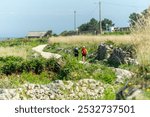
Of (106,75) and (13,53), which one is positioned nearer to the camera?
(106,75)

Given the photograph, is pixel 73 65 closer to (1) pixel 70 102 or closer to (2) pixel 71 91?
(2) pixel 71 91

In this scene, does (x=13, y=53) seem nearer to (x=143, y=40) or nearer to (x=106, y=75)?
(x=106, y=75)

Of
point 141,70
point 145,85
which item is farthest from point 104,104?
point 141,70

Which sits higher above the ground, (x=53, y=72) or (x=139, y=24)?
(x=139, y=24)

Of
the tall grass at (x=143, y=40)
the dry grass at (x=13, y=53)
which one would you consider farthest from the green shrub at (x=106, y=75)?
the dry grass at (x=13, y=53)

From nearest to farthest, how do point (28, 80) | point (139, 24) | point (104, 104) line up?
point (104, 104), point (139, 24), point (28, 80)

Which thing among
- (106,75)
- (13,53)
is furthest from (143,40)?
(13,53)

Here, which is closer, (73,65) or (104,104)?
(104,104)

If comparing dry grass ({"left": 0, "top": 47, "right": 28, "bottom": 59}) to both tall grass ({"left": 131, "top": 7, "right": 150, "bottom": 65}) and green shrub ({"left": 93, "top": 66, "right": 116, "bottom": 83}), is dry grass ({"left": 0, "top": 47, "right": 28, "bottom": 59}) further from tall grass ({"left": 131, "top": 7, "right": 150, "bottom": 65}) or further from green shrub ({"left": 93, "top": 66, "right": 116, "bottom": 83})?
tall grass ({"left": 131, "top": 7, "right": 150, "bottom": 65})

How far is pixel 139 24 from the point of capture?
9703mm

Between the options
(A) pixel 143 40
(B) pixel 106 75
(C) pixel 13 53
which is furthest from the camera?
(C) pixel 13 53

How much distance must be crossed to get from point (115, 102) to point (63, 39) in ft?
142

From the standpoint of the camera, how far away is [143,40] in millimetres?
9070

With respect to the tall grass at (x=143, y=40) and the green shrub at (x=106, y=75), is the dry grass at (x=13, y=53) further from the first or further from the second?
the tall grass at (x=143, y=40)
